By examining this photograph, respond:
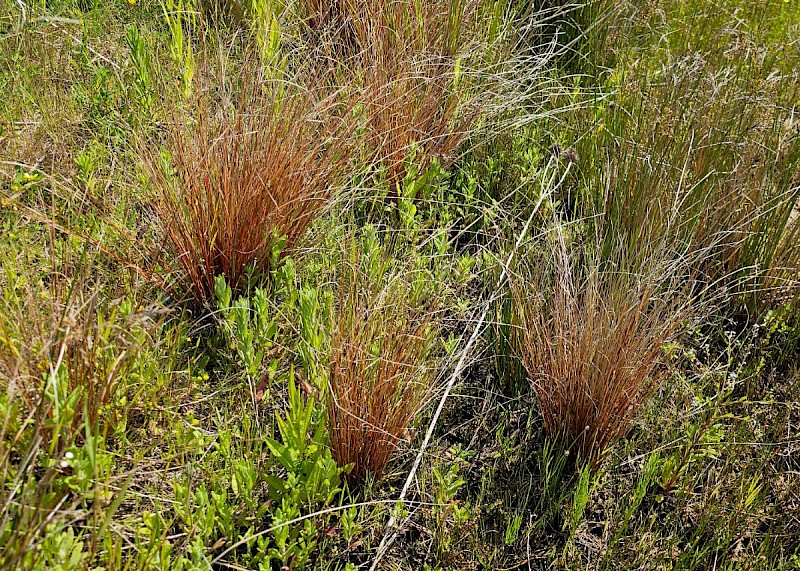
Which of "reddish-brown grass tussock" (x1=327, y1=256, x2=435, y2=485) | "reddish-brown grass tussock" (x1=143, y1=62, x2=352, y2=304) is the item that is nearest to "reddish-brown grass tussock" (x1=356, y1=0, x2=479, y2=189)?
"reddish-brown grass tussock" (x1=143, y1=62, x2=352, y2=304)

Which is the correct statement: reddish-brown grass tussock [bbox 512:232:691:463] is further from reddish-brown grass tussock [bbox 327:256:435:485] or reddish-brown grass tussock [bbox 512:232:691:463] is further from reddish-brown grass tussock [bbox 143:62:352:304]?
reddish-brown grass tussock [bbox 143:62:352:304]

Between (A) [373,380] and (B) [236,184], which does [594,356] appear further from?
(B) [236,184]

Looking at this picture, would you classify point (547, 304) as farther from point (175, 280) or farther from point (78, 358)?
point (78, 358)

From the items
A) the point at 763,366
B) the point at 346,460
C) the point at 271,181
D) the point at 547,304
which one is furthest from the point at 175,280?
the point at 763,366

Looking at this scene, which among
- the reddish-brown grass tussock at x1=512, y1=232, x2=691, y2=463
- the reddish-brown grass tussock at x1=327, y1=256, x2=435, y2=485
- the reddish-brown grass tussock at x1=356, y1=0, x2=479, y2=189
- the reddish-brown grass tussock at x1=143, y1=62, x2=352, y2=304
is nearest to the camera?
the reddish-brown grass tussock at x1=327, y1=256, x2=435, y2=485

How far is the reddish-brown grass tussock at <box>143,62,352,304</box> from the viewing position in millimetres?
2090

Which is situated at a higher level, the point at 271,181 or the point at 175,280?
Answer: the point at 271,181

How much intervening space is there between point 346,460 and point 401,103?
133 cm

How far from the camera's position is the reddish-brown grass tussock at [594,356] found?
6.42 ft

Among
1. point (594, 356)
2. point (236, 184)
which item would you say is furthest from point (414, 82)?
point (594, 356)

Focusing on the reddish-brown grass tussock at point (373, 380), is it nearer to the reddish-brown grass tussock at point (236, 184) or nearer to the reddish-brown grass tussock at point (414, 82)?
the reddish-brown grass tussock at point (236, 184)

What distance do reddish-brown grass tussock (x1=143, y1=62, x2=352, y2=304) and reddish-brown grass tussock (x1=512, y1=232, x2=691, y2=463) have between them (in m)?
0.73

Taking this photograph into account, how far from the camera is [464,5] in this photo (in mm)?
3133

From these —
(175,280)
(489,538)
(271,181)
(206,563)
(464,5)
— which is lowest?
(489,538)
